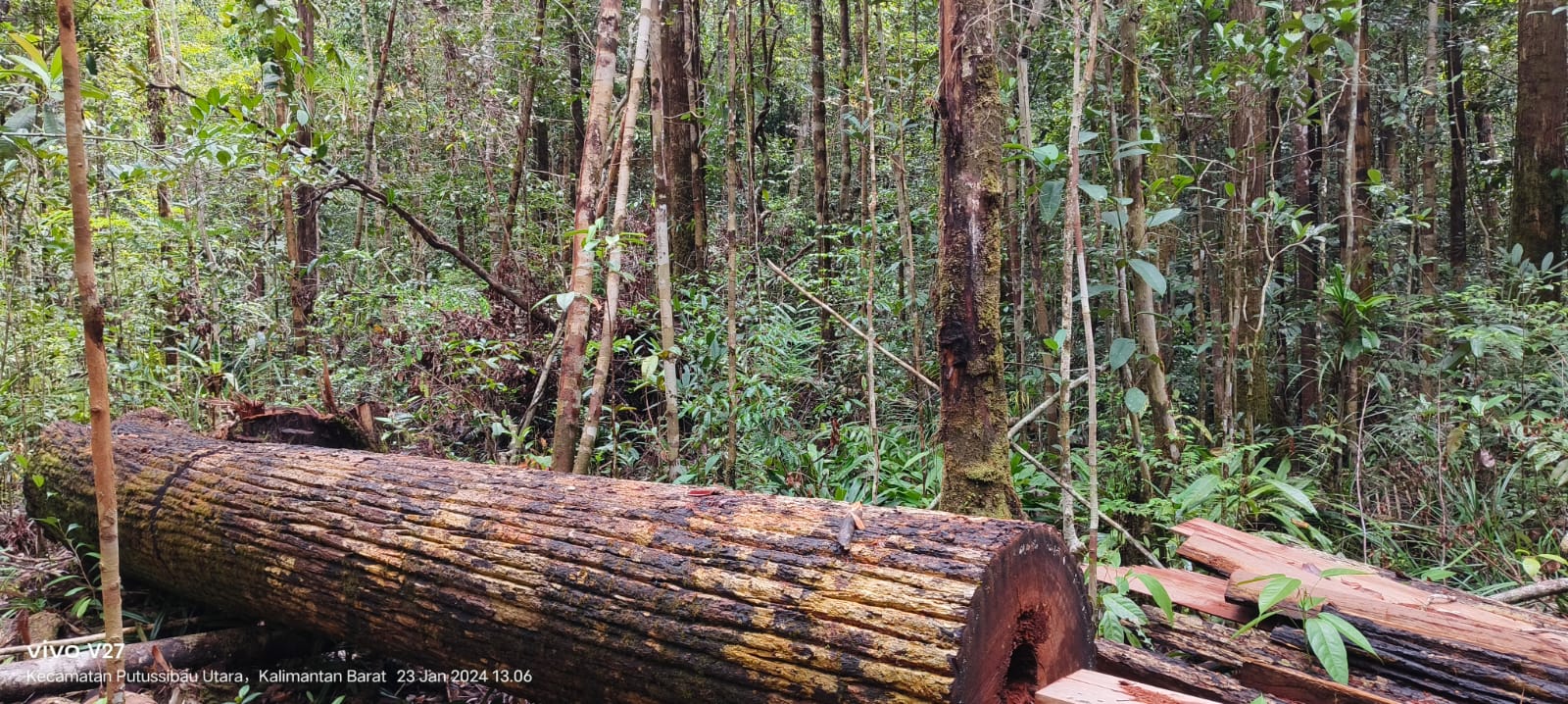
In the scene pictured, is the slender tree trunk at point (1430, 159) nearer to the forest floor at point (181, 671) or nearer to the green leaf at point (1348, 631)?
the green leaf at point (1348, 631)

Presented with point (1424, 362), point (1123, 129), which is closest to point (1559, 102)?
point (1424, 362)

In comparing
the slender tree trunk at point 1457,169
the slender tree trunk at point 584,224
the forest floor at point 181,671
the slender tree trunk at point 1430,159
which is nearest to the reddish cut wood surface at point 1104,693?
the forest floor at point 181,671

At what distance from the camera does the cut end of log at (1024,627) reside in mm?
1772

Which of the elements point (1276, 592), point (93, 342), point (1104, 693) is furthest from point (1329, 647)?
point (93, 342)

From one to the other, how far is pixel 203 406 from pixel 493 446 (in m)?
2.67

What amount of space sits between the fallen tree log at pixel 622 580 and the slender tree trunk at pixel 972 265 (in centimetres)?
76

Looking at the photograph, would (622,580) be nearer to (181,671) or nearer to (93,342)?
(93,342)

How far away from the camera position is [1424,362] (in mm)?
5336

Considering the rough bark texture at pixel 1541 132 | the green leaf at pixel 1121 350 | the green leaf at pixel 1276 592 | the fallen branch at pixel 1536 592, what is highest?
the rough bark texture at pixel 1541 132

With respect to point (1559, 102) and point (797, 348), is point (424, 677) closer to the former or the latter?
point (797, 348)

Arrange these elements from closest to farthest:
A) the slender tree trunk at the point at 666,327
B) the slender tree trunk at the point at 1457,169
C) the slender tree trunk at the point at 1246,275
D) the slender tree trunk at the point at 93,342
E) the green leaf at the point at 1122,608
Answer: the slender tree trunk at the point at 93,342 → the green leaf at the point at 1122,608 → the slender tree trunk at the point at 666,327 → the slender tree trunk at the point at 1246,275 → the slender tree trunk at the point at 1457,169

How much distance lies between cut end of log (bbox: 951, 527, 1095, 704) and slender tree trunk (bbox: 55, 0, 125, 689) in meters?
2.17

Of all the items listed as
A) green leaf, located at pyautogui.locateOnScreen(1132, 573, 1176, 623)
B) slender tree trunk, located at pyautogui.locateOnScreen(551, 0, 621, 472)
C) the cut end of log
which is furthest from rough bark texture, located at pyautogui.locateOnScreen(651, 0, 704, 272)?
the cut end of log

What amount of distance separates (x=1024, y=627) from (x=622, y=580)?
1.11 metres
